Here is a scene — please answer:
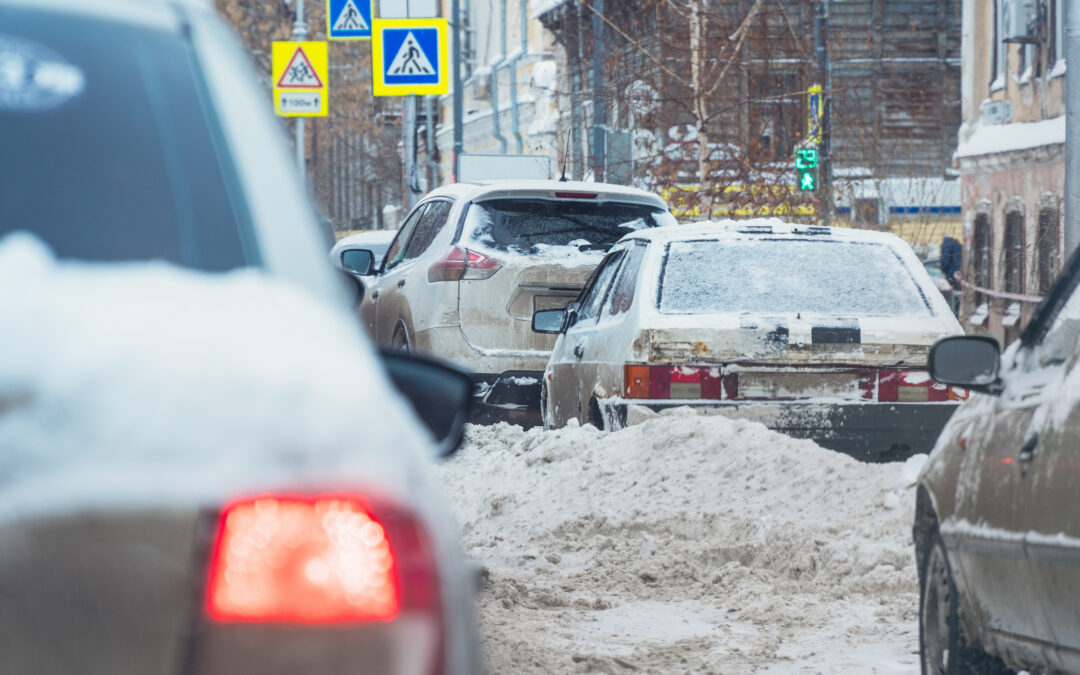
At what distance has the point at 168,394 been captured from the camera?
1757mm

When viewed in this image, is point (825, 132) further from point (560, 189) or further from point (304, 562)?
point (304, 562)

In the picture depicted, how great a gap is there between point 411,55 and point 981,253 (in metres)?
11.0

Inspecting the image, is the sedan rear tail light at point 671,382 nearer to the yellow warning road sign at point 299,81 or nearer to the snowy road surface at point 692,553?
the snowy road surface at point 692,553

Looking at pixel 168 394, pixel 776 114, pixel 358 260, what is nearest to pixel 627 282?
pixel 358 260

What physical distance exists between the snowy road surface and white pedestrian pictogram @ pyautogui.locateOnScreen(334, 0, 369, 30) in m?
14.3

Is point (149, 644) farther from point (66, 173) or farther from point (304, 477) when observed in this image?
point (66, 173)

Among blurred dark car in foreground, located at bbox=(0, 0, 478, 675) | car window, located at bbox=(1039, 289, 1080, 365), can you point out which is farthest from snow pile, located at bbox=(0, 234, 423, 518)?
car window, located at bbox=(1039, 289, 1080, 365)

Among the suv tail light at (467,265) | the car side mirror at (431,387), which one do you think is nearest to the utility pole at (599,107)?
the suv tail light at (467,265)

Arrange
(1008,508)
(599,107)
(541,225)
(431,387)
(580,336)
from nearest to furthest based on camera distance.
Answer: (431,387)
(1008,508)
(580,336)
(541,225)
(599,107)

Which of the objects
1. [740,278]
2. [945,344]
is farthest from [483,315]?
[945,344]

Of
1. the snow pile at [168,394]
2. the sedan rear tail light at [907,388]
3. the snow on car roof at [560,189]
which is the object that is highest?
the snow on car roof at [560,189]

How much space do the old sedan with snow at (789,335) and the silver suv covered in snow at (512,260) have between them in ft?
9.71

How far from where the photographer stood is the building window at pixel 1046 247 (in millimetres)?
21173

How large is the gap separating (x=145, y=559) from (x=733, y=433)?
7.32 metres
